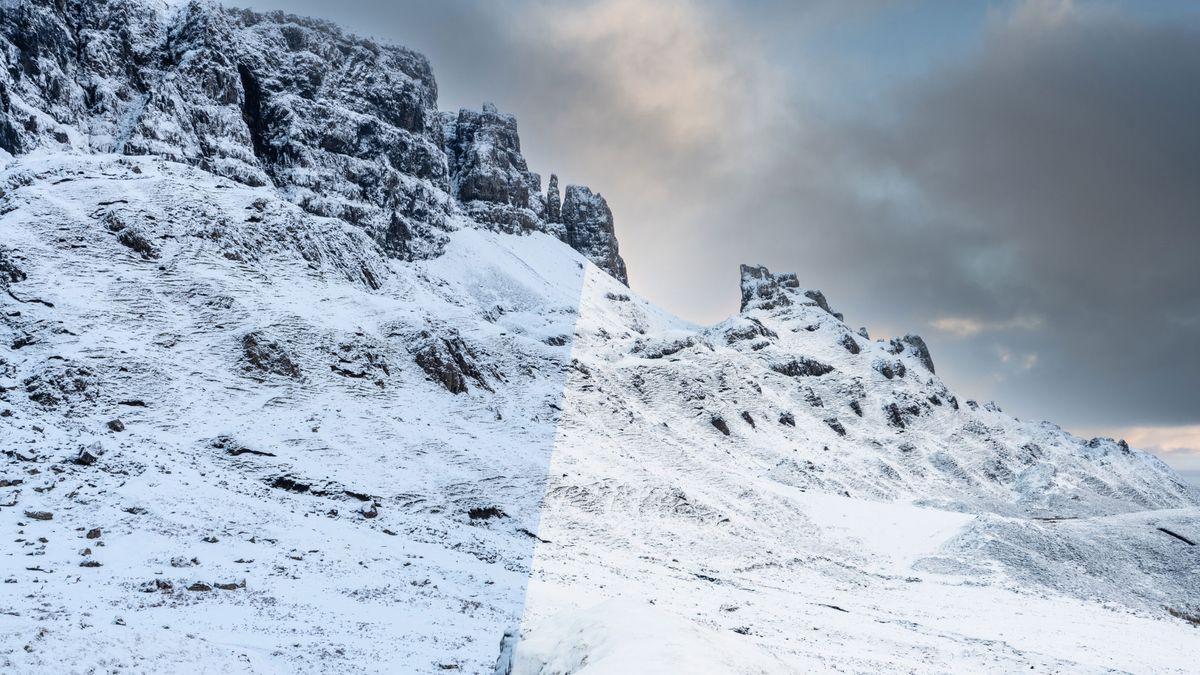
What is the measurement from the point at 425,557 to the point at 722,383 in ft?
260

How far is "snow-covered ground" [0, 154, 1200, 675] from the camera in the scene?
68.7 ft

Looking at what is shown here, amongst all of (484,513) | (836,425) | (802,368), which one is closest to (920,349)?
(802,368)

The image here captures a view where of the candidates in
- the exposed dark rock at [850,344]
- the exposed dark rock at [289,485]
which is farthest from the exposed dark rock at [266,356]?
the exposed dark rock at [850,344]

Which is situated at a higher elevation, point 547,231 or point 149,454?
point 547,231

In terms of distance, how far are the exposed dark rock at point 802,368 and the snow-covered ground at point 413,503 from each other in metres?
37.5

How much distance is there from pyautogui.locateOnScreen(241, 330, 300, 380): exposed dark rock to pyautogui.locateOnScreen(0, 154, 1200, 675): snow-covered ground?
257mm

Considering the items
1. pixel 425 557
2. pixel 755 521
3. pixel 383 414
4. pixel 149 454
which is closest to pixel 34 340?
pixel 149 454

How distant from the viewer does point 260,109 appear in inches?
4872

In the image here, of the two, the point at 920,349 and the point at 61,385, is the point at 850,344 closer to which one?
the point at 920,349

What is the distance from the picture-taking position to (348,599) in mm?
25344

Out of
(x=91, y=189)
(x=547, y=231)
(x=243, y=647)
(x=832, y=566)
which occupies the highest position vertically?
(x=547, y=231)

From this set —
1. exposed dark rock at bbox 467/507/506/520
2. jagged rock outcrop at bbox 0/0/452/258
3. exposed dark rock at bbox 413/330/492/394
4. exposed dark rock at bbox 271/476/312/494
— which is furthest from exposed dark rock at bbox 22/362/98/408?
jagged rock outcrop at bbox 0/0/452/258

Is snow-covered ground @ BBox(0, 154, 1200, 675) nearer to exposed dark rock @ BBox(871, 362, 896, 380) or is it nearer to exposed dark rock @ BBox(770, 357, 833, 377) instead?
exposed dark rock @ BBox(770, 357, 833, 377)

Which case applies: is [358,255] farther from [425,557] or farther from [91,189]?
[425,557]
